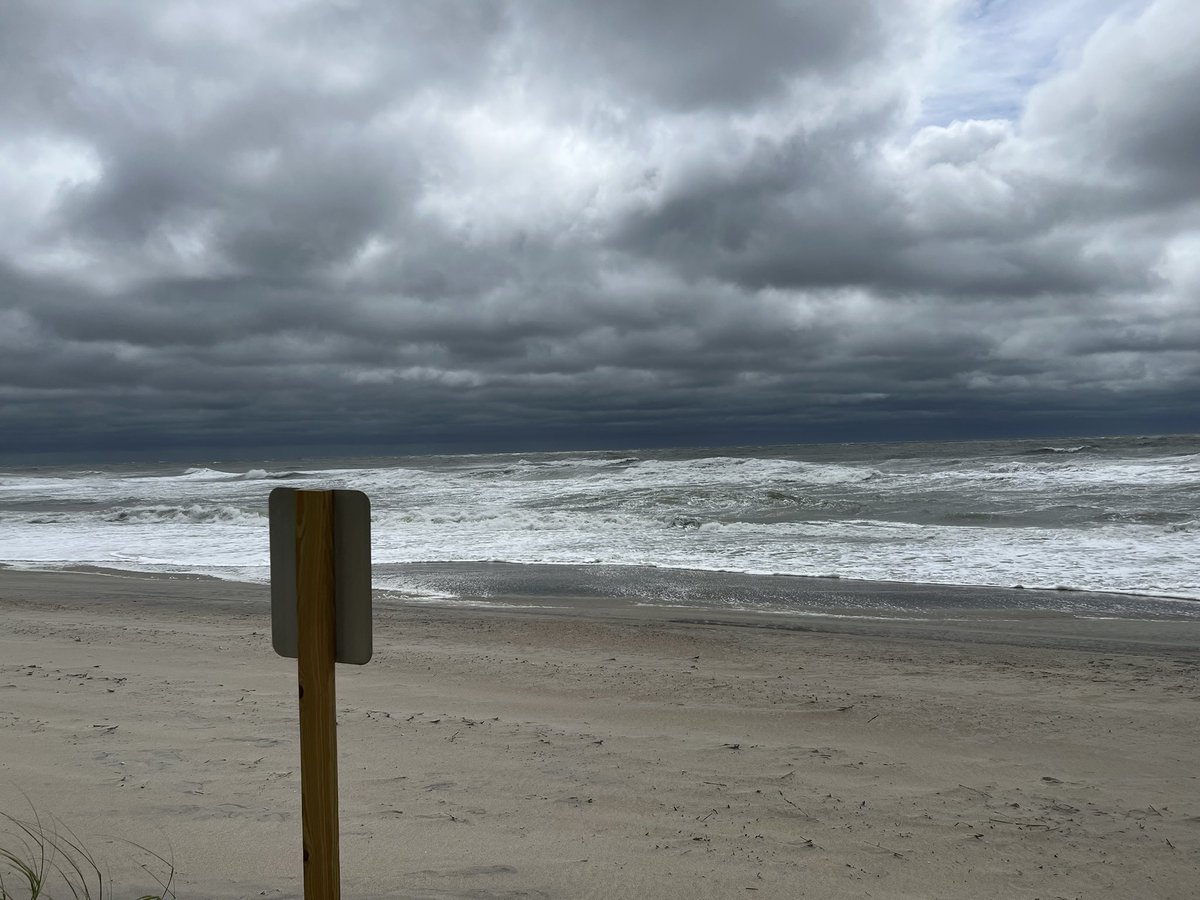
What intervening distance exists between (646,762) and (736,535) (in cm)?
1083

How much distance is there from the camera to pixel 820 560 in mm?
11656

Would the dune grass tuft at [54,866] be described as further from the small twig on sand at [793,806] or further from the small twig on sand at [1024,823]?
the small twig on sand at [1024,823]

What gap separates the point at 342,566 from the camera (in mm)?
1939

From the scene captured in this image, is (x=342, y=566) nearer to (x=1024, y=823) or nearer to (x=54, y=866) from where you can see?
(x=54, y=866)

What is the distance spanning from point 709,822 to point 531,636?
13.1 feet

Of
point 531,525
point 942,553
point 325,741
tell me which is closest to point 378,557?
point 531,525

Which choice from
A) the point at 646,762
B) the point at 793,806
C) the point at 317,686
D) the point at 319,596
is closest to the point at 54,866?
the point at 317,686

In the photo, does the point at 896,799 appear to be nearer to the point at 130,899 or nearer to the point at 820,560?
the point at 130,899

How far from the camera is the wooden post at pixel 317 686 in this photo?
6.31ft

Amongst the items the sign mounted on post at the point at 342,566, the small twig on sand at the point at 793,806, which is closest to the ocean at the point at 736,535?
the small twig on sand at the point at 793,806

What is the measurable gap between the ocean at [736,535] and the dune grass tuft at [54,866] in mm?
6313

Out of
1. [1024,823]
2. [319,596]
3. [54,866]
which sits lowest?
[1024,823]

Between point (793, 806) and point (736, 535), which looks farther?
point (736, 535)

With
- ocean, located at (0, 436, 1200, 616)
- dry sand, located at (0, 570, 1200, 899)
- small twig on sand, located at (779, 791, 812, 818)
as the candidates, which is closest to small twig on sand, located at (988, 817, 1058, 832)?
dry sand, located at (0, 570, 1200, 899)
